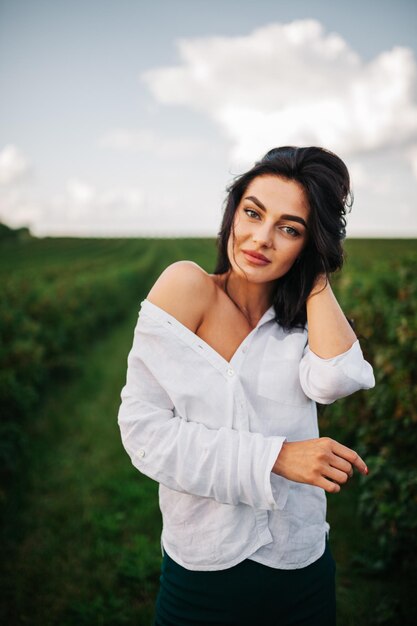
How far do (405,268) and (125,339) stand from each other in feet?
29.2

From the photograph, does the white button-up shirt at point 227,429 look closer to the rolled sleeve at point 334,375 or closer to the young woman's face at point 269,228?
the rolled sleeve at point 334,375

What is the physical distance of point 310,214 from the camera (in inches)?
60.2

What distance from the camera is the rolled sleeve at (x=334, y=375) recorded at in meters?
1.39

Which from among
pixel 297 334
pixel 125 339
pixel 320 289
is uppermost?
pixel 320 289

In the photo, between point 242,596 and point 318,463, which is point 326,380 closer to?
point 318,463

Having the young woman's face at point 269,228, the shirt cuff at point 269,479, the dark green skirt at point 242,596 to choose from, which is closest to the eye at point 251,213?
the young woman's face at point 269,228

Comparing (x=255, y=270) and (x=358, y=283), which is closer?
(x=255, y=270)

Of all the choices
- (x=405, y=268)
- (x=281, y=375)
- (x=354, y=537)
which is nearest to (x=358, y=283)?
(x=405, y=268)

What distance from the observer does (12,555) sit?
3428 millimetres

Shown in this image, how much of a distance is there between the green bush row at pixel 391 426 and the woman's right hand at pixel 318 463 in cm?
157

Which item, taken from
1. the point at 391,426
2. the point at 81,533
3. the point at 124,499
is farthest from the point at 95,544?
the point at 391,426

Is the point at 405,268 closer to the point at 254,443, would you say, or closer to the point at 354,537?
the point at 354,537

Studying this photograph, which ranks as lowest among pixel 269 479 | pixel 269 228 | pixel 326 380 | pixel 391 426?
pixel 391 426

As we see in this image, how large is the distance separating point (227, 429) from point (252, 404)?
16cm
